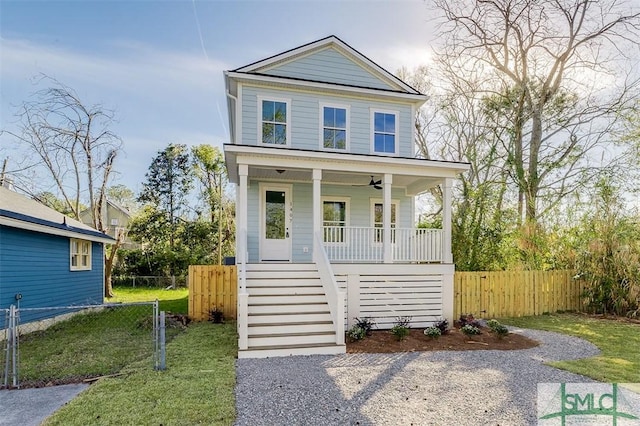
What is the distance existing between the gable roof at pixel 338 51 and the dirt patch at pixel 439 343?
26.1ft

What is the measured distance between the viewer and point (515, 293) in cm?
1154

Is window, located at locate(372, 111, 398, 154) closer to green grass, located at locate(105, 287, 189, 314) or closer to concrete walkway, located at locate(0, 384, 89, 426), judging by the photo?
green grass, located at locate(105, 287, 189, 314)

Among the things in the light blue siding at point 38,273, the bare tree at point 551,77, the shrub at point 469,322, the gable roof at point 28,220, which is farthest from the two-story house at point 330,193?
the bare tree at point 551,77

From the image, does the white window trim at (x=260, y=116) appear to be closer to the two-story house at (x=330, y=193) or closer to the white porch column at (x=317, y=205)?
the two-story house at (x=330, y=193)

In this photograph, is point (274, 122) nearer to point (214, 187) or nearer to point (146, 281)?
point (214, 187)

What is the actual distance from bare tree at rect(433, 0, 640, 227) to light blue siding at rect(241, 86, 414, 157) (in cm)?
767

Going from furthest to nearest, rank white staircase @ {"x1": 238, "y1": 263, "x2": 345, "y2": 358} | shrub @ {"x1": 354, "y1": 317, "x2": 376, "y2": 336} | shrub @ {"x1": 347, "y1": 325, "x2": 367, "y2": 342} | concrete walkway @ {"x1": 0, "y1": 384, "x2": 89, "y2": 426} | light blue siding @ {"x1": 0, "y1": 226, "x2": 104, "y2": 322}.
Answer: light blue siding @ {"x1": 0, "y1": 226, "x2": 104, "y2": 322}
shrub @ {"x1": 354, "y1": 317, "x2": 376, "y2": 336}
shrub @ {"x1": 347, "y1": 325, "x2": 367, "y2": 342}
white staircase @ {"x1": 238, "y1": 263, "x2": 345, "y2": 358}
concrete walkway @ {"x1": 0, "y1": 384, "x2": 89, "y2": 426}

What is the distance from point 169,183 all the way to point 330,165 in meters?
17.7

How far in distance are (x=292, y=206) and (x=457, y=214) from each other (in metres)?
7.95

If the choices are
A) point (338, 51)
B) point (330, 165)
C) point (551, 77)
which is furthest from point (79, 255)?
point (551, 77)

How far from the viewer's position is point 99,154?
19.0m

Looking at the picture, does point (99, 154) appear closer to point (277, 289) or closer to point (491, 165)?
point (277, 289)

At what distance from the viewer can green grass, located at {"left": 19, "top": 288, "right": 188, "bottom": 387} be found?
231 inches

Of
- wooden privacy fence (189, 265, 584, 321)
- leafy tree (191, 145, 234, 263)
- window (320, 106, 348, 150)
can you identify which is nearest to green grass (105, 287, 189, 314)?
wooden privacy fence (189, 265, 584, 321)
